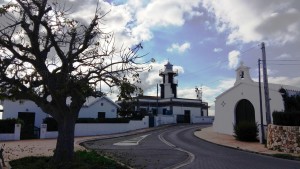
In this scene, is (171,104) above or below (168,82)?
below

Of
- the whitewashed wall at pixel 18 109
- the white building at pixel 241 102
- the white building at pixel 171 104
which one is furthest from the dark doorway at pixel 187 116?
the whitewashed wall at pixel 18 109

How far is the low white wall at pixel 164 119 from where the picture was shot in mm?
56856

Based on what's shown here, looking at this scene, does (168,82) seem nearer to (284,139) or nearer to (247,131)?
(247,131)

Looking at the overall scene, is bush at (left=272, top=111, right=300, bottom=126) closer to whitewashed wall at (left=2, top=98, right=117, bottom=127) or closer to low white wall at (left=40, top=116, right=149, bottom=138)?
low white wall at (left=40, top=116, right=149, bottom=138)

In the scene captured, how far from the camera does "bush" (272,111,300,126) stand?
73.2 ft

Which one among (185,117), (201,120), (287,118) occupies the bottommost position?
(287,118)

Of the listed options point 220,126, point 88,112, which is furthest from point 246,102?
point 88,112

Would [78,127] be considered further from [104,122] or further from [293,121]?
[293,121]

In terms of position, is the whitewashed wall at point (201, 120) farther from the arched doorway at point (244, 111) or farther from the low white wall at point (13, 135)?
the low white wall at point (13, 135)

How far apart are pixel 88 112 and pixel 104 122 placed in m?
5.10

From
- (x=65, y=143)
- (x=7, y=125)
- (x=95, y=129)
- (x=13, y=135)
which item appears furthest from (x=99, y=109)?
(x=65, y=143)

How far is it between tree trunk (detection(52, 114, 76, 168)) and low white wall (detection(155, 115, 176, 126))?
43.3 metres

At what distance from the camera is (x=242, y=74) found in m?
36.2

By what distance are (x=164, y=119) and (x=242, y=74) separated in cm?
2597
